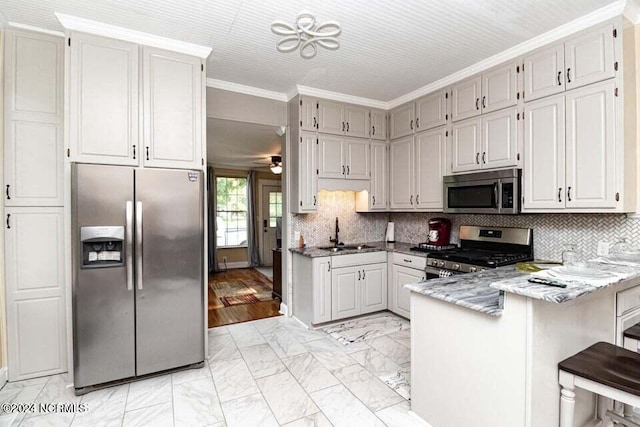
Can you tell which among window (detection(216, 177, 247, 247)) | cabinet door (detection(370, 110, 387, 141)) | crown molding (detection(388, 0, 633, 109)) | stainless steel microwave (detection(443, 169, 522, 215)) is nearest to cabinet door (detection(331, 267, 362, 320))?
stainless steel microwave (detection(443, 169, 522, 215))

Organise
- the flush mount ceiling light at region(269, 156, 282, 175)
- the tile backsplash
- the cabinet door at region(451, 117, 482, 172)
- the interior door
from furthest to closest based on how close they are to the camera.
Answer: the interior door, the flush mount ceiling light at region(269, 156, 282, 175), the cabinet door at region(451, 117, 482, 172), the tile backsplash

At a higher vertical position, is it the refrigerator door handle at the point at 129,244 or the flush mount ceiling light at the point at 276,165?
the flush mount ceiling light at the point at 276,165

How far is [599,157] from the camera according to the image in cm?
232

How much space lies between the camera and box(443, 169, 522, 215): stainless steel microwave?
2.82m

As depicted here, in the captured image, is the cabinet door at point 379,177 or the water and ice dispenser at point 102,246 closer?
the water and ice dispenser at point 102,246

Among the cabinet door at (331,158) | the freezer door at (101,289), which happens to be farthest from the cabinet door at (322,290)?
the freezer door at (101,289)

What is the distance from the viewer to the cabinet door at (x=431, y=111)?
3.54 m

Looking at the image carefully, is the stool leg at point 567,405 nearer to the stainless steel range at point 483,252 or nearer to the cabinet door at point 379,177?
the stainless steel range at point 483,252

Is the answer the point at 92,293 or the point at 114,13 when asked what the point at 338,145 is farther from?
the point at 92,293

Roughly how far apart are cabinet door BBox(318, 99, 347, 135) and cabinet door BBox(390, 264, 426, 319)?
1.80 m

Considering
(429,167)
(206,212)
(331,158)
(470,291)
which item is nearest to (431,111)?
(429,167)

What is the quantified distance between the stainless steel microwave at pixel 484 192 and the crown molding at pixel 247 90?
217cm

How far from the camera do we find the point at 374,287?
394cm

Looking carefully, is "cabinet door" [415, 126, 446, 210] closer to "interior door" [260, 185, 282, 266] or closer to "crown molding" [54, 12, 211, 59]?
"crown molding" [54, 12, 211, 59]
